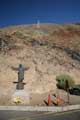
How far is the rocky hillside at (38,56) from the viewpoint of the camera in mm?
37562

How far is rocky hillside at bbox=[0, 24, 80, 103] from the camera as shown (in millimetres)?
37562

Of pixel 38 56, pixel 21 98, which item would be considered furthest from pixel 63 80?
pixel 21 98

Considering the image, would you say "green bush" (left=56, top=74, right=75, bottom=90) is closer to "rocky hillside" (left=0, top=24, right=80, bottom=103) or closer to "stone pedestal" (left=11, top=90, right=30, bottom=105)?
"rocky hillside" (left=0, top=24, right=80, bottom=103)

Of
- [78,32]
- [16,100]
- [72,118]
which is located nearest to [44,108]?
[16,100]

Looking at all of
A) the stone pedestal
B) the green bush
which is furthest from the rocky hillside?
the stone pedestal

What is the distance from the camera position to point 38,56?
42.6 m

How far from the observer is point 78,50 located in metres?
45.8

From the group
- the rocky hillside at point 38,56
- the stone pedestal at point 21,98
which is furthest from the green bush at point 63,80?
the stone pedestal at point 21,98

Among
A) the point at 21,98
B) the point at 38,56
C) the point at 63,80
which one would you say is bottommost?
the point at 21,98

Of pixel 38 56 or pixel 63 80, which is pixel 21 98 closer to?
pixel 63 80

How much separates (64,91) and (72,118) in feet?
54.6

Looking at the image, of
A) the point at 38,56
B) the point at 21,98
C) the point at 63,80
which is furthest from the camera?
the point at 38,56

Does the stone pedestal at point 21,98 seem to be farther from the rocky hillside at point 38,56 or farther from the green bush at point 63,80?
the green bush at point 63,80

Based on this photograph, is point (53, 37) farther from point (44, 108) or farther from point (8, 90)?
point (44, 108)
